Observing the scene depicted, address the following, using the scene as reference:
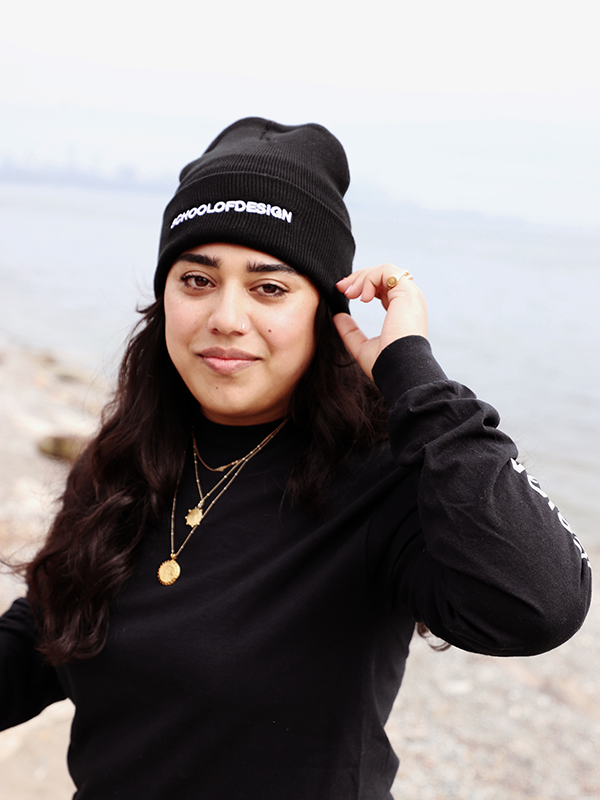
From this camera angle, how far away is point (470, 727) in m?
4.26

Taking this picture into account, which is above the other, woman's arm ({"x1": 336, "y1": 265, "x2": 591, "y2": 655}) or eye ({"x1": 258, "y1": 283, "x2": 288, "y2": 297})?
eye ({"x1": 258, "y1": 283, "x2": 288, "y2": 297})

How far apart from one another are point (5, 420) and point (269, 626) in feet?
24.9

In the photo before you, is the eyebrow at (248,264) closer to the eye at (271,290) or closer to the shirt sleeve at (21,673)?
the eye at (271,290)

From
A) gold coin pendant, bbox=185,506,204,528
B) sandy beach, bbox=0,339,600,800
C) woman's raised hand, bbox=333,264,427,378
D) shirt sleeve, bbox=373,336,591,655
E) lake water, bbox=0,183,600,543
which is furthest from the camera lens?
lake water, bbox=0,183,600,543

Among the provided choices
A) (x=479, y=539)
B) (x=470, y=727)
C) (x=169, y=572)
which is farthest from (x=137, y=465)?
(x=470, y=727)

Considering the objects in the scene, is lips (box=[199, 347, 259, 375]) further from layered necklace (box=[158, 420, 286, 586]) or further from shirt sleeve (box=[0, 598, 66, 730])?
shirt sleeve (box=[0, 598, 66, 730])

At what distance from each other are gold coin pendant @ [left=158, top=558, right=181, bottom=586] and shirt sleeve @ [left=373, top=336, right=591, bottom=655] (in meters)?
0.57

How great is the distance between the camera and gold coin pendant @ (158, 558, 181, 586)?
167 cm

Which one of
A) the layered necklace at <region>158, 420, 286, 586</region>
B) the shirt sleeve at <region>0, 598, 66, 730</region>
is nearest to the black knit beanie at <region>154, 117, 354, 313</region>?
the layered necklace at <region>158, 420, 286, 586</region>

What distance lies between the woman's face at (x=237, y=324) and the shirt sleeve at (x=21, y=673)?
2.46 ft

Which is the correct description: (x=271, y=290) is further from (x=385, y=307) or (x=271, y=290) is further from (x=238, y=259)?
(x=385, y=307)

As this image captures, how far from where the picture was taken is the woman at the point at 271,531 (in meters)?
1.28

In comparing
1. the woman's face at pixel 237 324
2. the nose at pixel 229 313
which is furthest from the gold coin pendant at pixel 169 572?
the nose at pixel 229 313

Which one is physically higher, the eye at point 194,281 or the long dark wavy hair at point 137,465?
the eye at point 194,281
